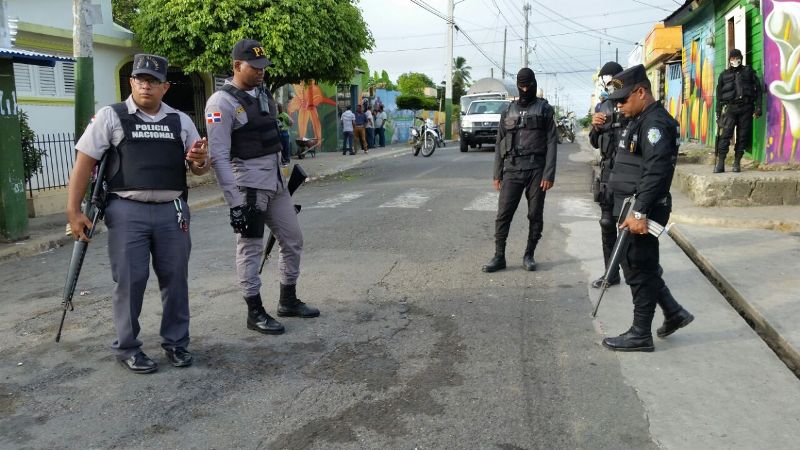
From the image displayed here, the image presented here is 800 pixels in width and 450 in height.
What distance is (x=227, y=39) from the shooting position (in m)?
13.7

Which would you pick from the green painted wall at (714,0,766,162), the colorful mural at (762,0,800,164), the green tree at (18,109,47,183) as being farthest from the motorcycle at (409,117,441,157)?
the green tree at (18,109,47,183)

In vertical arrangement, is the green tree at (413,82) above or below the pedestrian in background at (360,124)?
above

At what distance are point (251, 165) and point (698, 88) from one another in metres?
14.8

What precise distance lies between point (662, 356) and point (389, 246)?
3917 millimetres

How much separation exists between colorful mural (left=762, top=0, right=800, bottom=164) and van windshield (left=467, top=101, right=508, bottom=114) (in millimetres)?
13782

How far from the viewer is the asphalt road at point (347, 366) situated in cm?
327

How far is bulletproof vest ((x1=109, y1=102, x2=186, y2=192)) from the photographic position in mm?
3873

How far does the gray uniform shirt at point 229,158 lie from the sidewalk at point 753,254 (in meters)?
3.55

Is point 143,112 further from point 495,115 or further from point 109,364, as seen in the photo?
point 495,115

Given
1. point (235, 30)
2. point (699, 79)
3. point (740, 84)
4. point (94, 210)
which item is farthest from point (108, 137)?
point (699, 79)

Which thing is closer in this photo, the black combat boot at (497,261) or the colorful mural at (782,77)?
the black combat boot at (497,261)

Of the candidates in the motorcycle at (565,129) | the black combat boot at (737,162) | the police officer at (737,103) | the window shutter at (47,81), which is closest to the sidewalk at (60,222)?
the window shutter at (47,81)

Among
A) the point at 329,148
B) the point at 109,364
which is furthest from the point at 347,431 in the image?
the point at 329,148

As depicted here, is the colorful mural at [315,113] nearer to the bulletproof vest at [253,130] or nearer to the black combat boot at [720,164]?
the black combat boot at [720,164]
